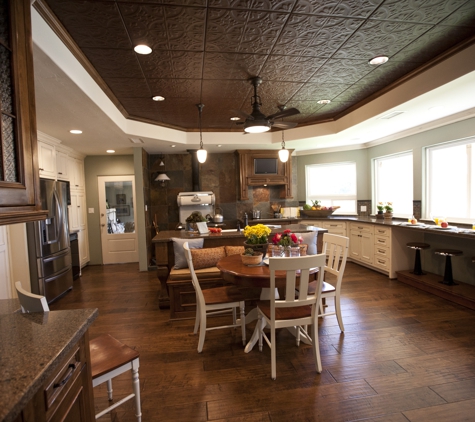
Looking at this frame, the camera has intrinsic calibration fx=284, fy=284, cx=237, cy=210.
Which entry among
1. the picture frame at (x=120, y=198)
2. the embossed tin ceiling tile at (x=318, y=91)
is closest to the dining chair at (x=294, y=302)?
the embossed tin ceiling tile at (x=318, y=91)

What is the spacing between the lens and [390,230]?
4.53 meters

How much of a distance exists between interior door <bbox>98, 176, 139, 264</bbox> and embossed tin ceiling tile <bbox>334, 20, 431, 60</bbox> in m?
5.06

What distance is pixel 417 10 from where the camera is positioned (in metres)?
2.09

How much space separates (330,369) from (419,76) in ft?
10.1

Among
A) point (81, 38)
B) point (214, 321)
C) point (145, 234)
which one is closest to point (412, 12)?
point (81, 38)

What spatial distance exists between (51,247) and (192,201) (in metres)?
2.60

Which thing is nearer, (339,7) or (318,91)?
(339,7)

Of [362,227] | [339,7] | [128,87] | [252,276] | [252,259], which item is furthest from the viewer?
[362,227]

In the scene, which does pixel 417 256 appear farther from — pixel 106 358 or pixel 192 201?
pixel 106 358

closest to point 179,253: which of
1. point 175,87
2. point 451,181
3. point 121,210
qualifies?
point 175,87

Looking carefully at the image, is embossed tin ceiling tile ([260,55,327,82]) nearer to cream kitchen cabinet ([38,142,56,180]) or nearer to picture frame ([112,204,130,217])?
cream kitchen cabinet ([38,142,56,180])

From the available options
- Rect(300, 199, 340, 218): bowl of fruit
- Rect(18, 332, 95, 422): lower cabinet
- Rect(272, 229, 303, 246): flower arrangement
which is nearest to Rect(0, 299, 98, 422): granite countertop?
Rect(18, 332, 95, 422): lower cabinet

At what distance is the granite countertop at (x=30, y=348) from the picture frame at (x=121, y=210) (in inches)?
205

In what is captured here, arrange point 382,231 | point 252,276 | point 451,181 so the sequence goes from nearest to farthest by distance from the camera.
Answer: point 252,276 < point 451,181 < point 382,231
